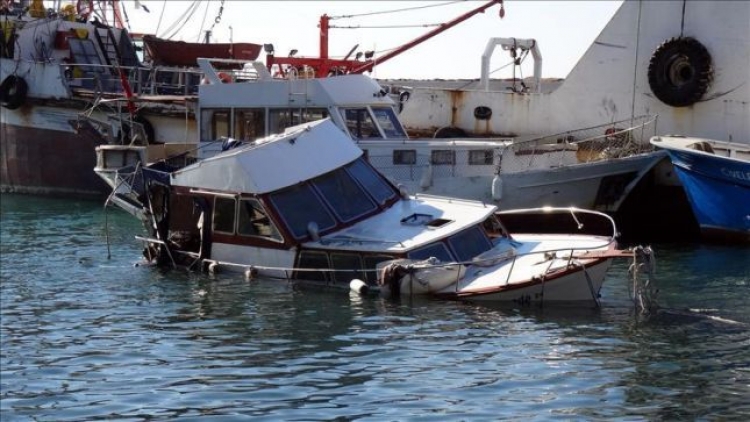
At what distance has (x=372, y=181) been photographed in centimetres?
2122

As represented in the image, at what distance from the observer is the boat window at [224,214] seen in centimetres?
2053

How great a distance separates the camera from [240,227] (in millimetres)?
20484

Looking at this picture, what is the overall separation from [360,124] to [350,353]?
11611mm

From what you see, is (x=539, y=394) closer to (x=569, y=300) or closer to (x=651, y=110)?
(x=569, y=300)

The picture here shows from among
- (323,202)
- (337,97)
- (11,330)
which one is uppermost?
(337,97)

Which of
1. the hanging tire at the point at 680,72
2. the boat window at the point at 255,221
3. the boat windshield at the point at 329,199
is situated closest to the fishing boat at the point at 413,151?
the hanging tire at the point at 680,72

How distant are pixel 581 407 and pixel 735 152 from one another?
16015 mm

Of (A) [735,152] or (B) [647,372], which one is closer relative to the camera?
(B) [647,372]

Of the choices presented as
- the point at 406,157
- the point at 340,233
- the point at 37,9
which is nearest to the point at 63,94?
the point at 37,9

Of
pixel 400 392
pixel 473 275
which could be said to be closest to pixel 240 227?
pixel 473 275

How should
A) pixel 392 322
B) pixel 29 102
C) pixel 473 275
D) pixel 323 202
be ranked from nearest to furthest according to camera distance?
pixel 392 322 → pixel 473 275 → pixel 323 202 → pixel 29 102

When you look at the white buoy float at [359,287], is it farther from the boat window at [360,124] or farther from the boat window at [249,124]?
the boat window at [249,124]

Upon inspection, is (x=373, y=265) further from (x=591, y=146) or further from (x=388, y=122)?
(x=591, y=146)

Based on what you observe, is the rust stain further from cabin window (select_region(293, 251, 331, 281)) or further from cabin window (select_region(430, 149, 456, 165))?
cabin window (select_region(293, 251, 331, 281))
